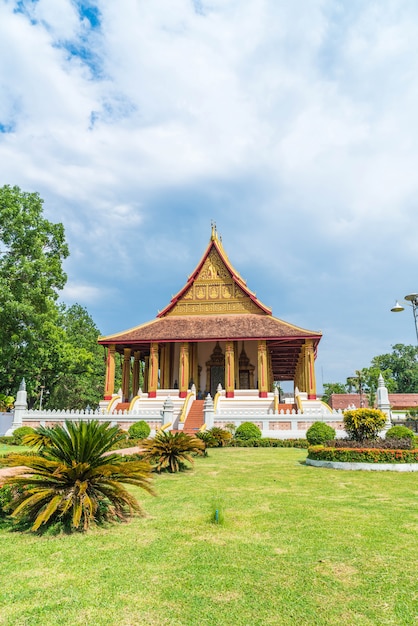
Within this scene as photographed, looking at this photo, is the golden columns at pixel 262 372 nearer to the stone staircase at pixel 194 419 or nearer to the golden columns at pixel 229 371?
the golden columns at pixel 229 371

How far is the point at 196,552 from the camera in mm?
4414

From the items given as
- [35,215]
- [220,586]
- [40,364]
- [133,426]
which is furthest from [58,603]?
[40,364]

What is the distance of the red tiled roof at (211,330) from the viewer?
2683 cm

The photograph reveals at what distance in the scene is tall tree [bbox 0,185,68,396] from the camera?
831 inches

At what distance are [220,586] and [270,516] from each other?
2.44 meters

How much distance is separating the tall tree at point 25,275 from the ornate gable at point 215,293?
31.7 feet

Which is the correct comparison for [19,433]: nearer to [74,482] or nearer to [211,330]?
[211,330]

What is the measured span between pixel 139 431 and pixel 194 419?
4149 millimetres

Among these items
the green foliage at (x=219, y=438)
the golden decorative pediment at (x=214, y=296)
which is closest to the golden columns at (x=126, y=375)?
the golden decorative pediment at (x=214, y=296)

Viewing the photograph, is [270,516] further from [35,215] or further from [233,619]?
[35,215]

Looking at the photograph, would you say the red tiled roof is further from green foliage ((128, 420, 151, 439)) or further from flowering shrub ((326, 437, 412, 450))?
flowering shrub ((326, 437, 412, 450))

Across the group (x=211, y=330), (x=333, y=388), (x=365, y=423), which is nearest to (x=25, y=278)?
(x=211, y=330)

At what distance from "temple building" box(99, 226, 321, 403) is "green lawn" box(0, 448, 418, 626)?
66.0 ft

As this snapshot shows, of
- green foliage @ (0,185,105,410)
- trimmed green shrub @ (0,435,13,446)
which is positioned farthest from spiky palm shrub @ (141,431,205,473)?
green foliage @ (0,185,105,410)
